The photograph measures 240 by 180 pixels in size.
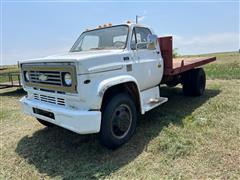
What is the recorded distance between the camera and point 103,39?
4668mm

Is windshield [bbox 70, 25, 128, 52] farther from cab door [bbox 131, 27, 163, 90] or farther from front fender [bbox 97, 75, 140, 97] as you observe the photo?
front fender [bbox 97, 75, 140, 97]

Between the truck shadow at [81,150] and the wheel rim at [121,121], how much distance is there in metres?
0.26

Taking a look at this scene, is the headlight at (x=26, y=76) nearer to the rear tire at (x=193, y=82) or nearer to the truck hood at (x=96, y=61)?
the truck hood at (x=96, y=61)

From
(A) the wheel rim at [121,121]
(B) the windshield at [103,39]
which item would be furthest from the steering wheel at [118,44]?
(A) the wheel rim at [121,121]

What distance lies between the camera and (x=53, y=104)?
3738 millimetres

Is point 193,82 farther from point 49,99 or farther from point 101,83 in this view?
point 49,99

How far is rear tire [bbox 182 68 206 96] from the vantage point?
6809 millimetres

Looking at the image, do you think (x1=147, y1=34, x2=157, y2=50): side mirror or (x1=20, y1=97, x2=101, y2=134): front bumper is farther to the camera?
(x1=147, y1=34, x2=157, y2=50): side mirror

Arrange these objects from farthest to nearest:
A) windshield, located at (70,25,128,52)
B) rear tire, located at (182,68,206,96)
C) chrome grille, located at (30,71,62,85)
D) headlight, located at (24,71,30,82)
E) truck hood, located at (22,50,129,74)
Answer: rear tire, located at (182,68,206,96)
windshield, located at (70,25,128,52)
headlight, located at (24,71,30,82)
chrome grille, located at (30,71,62,85)
truck hood, located at (22,50,129,74)

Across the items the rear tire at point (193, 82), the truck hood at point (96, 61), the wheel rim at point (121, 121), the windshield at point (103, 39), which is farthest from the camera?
the rear tire at point (193, 82)

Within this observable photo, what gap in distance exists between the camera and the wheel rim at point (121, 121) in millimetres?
3734

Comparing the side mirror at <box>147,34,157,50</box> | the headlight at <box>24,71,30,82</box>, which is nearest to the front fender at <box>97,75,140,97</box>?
the side mirror at <box>147,34,157,50</box>

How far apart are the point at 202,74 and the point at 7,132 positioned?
5775mm

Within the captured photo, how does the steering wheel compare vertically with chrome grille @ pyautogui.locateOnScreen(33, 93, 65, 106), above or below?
above
